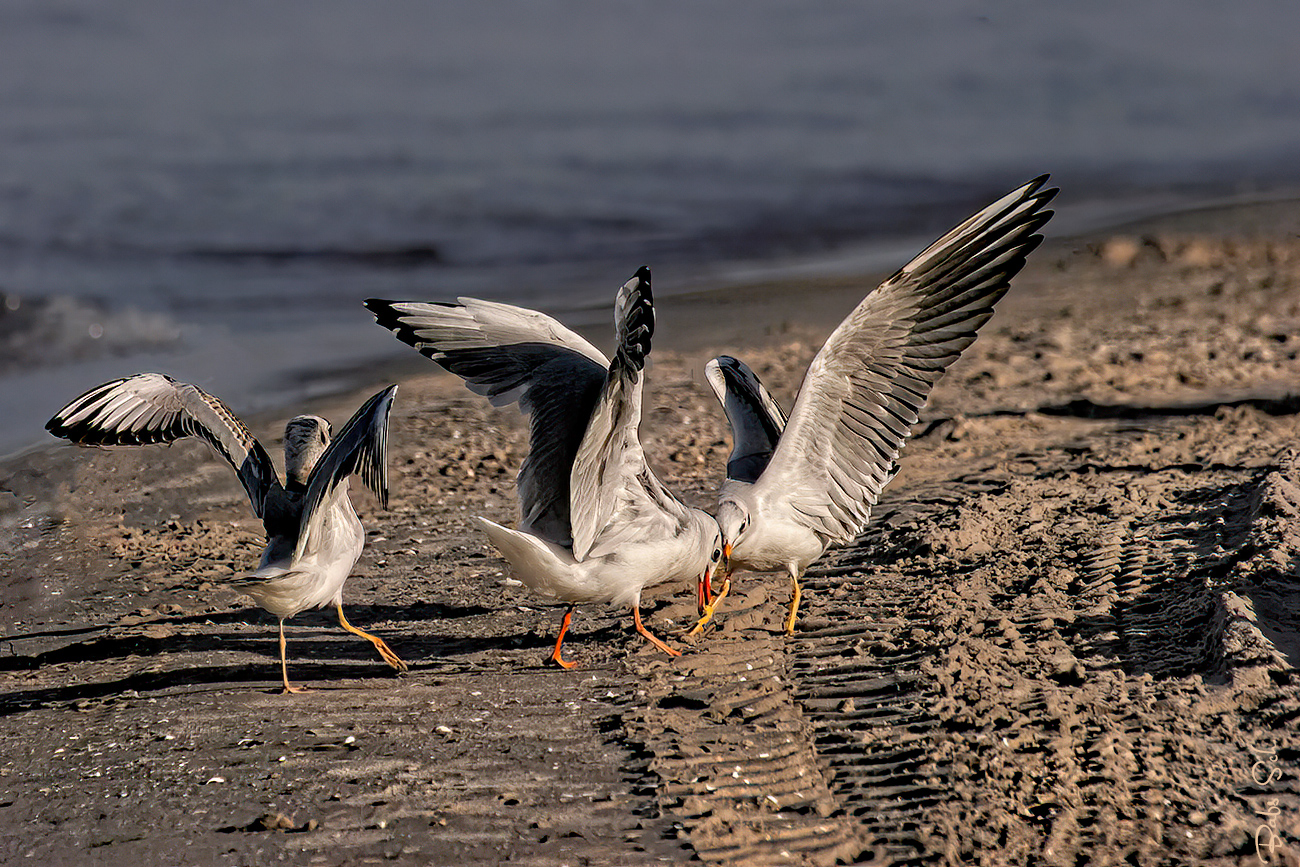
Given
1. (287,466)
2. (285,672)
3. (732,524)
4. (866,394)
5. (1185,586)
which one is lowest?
(285,672)

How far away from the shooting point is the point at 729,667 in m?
5.29

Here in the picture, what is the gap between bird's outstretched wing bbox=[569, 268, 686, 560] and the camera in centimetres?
423

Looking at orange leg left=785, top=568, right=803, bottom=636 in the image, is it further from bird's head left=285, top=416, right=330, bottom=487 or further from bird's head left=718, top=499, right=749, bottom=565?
bird's head left=285, top=416, right=330, bottom=487

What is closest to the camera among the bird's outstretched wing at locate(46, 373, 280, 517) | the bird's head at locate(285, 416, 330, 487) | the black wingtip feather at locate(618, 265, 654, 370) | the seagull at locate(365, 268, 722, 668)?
the black wingtip feather at locate(618, 265, 654, 370)

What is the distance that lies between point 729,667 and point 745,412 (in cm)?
161

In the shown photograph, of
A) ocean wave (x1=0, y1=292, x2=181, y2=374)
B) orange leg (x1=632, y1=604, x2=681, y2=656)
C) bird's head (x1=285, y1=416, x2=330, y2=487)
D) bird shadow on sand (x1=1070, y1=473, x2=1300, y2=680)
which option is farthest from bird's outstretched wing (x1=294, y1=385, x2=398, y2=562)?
ocean wave (x1=0, y1=292, x2=181, y2=374)

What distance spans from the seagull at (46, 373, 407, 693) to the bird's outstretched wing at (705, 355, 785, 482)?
1903mm

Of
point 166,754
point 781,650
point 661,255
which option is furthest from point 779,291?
point 166,754

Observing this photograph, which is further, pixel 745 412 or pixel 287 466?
pixel 745 412

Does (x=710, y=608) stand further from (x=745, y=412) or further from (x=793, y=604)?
(x=745, y=412)

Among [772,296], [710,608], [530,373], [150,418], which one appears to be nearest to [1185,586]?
[710,608]

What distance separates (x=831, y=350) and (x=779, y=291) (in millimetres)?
5716

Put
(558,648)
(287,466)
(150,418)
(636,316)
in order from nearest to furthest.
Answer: (636,316) < (558,648) < (287,466) < (150,418)

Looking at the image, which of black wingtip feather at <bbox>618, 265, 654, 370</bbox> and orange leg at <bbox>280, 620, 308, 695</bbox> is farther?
orange leg at <bbox>280, 620, 308, 695</bbox>
